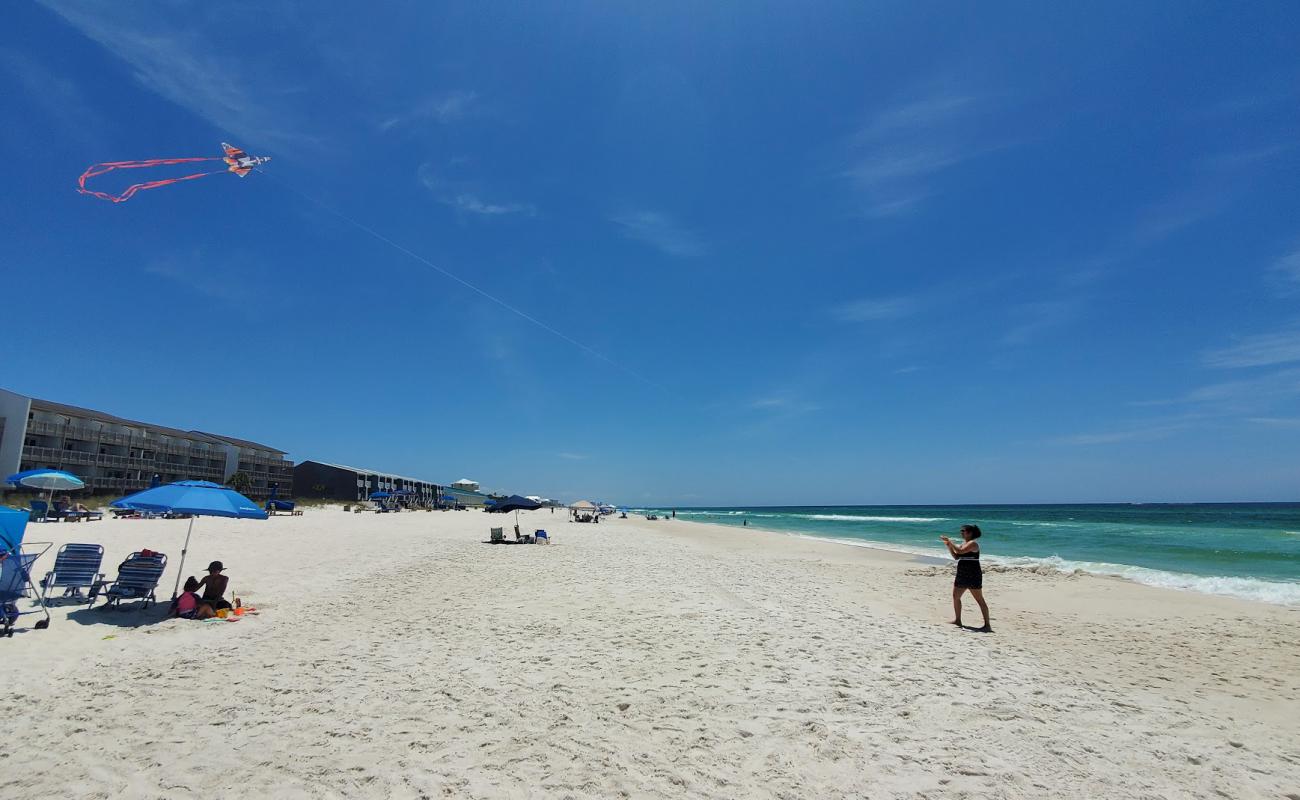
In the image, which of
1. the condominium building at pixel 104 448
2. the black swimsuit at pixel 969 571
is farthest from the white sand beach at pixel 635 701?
the condominium building at pixel 104 448

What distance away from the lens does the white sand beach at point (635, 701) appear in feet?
12.8

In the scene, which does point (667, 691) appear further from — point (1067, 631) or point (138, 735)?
point (1067, 631)

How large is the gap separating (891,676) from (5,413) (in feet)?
179

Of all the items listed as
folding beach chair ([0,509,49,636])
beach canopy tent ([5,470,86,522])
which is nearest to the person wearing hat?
folding beach chair ([0,509,49,636])

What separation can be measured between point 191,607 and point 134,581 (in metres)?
0.95

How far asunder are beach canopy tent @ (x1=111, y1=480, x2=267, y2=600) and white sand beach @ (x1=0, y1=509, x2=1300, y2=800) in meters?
1.47

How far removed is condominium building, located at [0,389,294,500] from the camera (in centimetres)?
3809

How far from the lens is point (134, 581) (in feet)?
26.5

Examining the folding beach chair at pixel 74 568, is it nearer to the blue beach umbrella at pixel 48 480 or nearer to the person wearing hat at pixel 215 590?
the person wearing hat at pixel 215 590

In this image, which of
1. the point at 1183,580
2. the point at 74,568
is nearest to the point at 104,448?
the point at 74,568

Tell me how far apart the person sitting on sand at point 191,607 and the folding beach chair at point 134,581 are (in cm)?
46

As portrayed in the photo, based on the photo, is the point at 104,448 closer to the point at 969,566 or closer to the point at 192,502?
the point at 192,502

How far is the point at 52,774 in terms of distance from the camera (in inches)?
146

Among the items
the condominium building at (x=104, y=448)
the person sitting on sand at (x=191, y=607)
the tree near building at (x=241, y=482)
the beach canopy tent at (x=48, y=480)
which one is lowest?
the person sitting on sand at (x=191, y=607)
